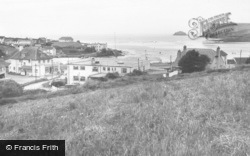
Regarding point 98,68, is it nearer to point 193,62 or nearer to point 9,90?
point 193,62

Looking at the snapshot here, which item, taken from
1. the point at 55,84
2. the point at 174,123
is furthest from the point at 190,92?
the point at 55,84

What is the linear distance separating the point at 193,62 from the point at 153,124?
16.5m

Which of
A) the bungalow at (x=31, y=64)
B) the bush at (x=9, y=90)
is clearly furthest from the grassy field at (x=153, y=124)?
the bungalow at (x=31, y=64)

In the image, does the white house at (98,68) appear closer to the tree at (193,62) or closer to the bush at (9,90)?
the tree at (193,62)

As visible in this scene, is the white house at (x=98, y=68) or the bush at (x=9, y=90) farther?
the white house at (x=98, y=68)

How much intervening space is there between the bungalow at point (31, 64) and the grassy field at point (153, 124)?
2821cm

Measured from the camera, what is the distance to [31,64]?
32.5 m

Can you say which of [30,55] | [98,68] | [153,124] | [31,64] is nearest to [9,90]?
[98,68]

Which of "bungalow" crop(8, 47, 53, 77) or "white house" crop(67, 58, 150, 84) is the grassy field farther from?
"bungalow" crop(8, 47, 53, 77)

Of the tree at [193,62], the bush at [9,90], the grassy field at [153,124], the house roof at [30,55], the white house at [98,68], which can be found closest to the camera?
the grassy field at [153,124]

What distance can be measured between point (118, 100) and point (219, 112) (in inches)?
73.7

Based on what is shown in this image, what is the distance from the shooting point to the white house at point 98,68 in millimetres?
22656

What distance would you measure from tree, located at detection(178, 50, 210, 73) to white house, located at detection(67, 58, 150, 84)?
4.12 metres

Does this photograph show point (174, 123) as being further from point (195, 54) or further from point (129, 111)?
point (195, 54)
